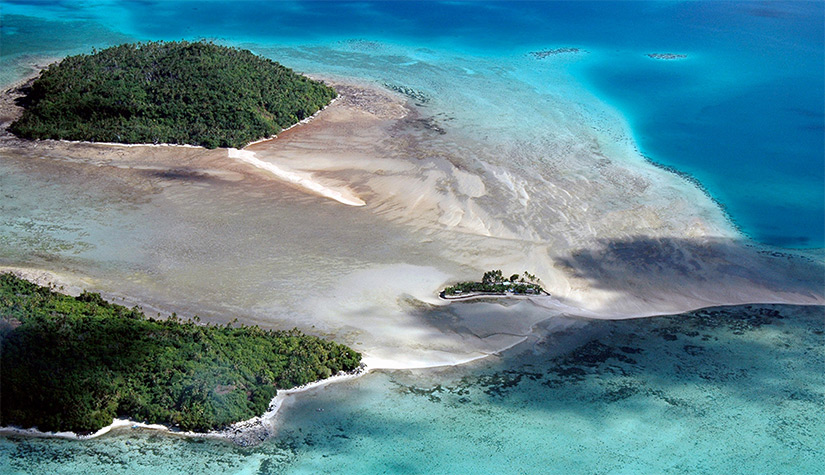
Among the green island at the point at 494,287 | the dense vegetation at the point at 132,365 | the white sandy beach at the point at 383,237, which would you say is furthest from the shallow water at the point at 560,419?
the green island at the point at 494,287

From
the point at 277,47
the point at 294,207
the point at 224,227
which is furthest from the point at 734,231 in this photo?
the point at 277,47

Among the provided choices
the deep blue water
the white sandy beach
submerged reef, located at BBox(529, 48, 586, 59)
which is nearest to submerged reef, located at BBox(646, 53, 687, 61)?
the deep blue water

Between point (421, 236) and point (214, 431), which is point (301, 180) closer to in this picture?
point (421, 236)

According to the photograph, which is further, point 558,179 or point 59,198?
point 558,179

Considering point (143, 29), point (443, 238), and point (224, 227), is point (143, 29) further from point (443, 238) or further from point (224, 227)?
point (443, 238)

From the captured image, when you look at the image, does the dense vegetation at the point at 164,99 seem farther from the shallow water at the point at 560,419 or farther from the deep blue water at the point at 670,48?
the shallow water at the point at 560,419

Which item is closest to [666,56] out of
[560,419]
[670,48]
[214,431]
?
[670,48]

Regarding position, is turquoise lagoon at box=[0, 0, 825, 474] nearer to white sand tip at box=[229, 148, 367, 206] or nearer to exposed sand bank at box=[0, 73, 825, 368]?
exposed sand bank at box=[0, 73, 825, 368]
